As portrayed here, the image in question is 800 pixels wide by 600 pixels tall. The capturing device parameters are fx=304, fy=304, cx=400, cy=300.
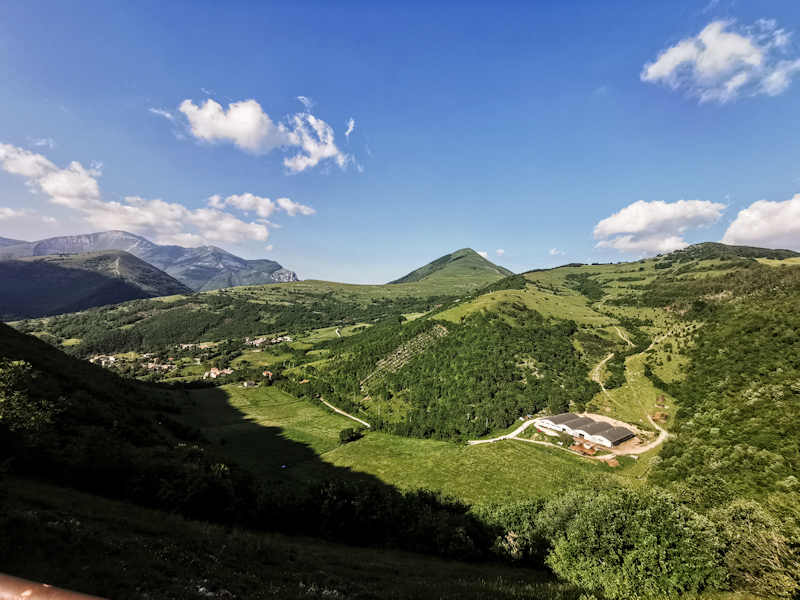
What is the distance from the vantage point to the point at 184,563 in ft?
63.4

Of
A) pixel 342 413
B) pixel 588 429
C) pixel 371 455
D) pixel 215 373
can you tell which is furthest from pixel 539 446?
pixel 215 373

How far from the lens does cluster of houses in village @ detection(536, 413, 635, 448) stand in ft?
255

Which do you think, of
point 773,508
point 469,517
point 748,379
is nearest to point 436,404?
point 469,517

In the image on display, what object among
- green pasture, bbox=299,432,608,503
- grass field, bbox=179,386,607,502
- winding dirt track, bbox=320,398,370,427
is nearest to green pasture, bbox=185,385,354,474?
grass field, bbox=179,386,607,502

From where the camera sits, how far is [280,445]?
9756 centimetres

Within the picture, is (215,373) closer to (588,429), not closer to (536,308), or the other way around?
(588,429)

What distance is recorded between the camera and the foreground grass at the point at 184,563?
14929 millimetres

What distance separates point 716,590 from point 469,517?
24.3 metres

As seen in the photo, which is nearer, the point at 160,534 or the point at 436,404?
the point at 160,534

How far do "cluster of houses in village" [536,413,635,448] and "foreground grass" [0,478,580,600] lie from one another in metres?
60.4

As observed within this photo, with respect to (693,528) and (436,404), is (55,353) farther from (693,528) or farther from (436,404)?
(693,528)

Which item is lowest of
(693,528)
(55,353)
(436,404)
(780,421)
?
(436,404)

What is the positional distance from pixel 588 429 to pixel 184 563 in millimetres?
91738

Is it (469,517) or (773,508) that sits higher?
(773,508)
